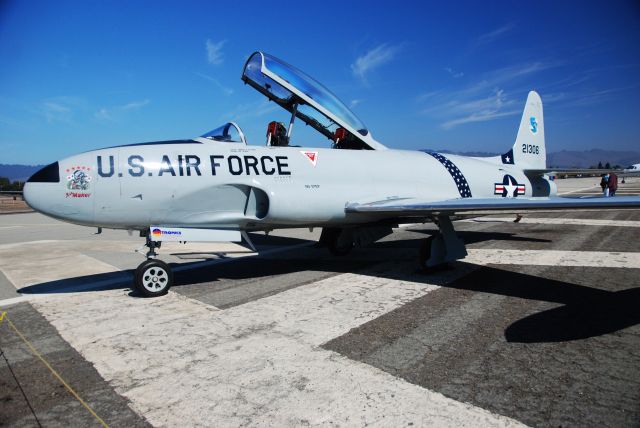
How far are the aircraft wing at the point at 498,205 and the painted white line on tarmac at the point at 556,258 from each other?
1991 millimetres

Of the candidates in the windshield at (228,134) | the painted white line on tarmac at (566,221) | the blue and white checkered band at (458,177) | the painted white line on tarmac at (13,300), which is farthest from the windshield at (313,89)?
the painted white line on tarmac at (566,221)

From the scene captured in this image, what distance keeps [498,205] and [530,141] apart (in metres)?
6.61

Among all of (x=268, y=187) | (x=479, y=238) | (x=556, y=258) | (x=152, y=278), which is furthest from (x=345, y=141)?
(x=479, y=238)

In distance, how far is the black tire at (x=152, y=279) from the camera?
19.2 feet

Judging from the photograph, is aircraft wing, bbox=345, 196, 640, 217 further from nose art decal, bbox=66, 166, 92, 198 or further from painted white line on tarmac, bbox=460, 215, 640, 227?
painted white line on tarmac, bbox=460, 215, 640, 227

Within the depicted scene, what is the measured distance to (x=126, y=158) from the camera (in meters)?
5.79

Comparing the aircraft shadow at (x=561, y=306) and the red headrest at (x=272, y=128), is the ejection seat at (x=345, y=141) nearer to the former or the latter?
the red headrest at (x=272, y=128)

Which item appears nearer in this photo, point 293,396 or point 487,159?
point 293,396

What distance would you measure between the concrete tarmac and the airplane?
96 centimetres

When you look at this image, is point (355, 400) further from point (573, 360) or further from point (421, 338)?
point (573, 360)

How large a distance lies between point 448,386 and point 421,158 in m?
6.21

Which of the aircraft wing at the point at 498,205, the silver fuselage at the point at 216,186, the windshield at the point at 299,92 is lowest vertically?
the aircraft wing at the point at 498,205

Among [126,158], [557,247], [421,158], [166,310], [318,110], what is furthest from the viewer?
[557,247]

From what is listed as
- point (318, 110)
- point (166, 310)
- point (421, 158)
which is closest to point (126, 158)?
point (166, 310)
